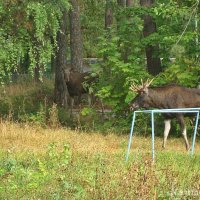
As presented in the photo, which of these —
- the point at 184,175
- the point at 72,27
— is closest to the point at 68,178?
the point at 184,175

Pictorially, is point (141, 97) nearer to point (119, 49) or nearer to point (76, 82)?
point (119, 49)

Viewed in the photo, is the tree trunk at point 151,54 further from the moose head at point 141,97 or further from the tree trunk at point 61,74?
the tree trunk at point 61,74

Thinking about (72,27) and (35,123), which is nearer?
(35,123)

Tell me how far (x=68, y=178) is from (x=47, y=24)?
26.2 feet

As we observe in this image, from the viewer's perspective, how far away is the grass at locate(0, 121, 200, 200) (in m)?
7.89

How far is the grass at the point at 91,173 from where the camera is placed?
789cm

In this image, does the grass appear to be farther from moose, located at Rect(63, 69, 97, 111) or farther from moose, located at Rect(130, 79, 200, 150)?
moose, located at Rect(63, 69, 97, 111)

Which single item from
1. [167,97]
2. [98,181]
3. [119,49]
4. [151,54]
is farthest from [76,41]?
[98,181]

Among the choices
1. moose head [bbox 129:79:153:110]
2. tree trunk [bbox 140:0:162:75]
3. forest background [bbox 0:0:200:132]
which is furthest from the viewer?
tree trunk [bbox 140:0:162:75]

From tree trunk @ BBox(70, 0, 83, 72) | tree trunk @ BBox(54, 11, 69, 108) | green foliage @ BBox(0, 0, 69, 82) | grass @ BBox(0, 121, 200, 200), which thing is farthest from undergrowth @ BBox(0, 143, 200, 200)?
tree trunk @ BBox(54, 11, 69, 108)

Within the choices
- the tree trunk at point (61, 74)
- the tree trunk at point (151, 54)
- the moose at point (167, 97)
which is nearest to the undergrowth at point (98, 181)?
the moose at point (167, 97)

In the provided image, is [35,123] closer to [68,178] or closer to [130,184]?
[68,178]

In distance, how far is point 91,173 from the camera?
9836 mm

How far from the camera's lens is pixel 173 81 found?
66.3 feet
